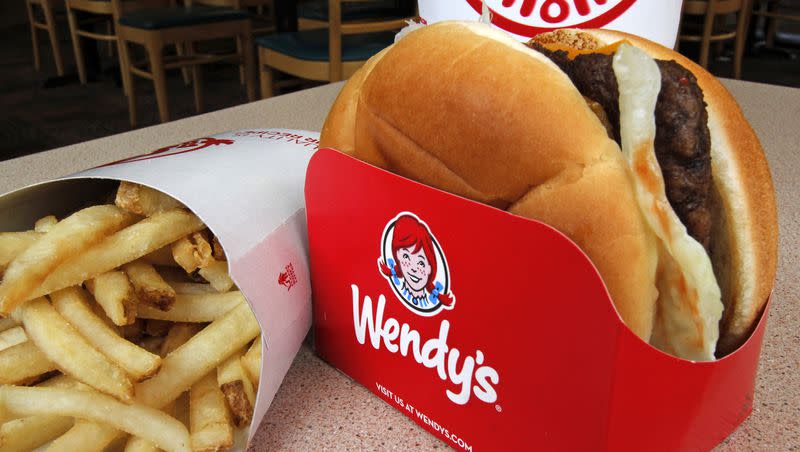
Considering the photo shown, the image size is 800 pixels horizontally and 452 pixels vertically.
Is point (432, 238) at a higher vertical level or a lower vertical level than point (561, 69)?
lower

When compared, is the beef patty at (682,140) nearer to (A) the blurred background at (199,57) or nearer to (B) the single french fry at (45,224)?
(B) the single french fry at (45,224)

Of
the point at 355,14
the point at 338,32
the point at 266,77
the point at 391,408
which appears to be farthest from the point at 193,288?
the point at 355,14

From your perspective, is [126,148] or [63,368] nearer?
[63,368]

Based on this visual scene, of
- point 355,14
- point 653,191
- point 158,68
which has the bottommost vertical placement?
point 158,68

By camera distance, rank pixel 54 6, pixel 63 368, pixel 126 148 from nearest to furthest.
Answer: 1. pixel 63 368
2. pixel 126 148
3. pixel 54 6

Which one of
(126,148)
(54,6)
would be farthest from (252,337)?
(54,6)

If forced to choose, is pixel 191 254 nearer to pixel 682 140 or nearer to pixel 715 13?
pixel 682 140

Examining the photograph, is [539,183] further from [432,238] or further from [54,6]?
[54,6]
